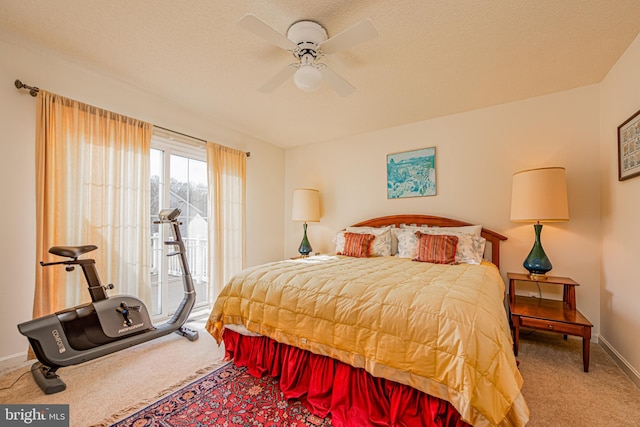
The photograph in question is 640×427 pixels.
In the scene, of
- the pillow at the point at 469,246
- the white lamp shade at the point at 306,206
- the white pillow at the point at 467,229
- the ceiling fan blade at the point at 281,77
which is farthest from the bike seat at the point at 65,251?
the white pillow at the point at 467,229

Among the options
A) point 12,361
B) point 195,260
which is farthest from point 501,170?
point 12,361

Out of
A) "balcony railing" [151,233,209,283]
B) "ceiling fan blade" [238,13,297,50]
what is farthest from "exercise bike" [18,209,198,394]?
"ceiling fan blade" [238,13,297,50]

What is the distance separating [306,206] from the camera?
4.11 meters

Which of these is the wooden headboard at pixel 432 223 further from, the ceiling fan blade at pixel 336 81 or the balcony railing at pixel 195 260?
the balcony railing at pixel 195 260

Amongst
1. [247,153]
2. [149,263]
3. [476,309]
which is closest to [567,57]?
[476,309]

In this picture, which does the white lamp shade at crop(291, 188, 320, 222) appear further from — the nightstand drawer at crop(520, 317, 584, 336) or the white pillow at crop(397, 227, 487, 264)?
the nightstand drawer at crop(520, 317, 584, 336)

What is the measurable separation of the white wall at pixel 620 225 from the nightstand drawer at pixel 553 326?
0.34m

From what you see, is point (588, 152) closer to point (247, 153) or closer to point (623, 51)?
point (623, 51)

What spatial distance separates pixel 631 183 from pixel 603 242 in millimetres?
751

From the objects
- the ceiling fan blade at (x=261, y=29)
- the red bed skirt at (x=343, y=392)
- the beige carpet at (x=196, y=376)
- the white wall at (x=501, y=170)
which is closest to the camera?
the red bed skirt at (x=343, y=392)

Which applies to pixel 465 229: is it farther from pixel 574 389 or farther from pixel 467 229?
pixel 574 389

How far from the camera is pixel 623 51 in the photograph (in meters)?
2.15

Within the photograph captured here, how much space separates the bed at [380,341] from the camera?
1.22 metres

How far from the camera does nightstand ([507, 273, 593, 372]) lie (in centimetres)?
205
